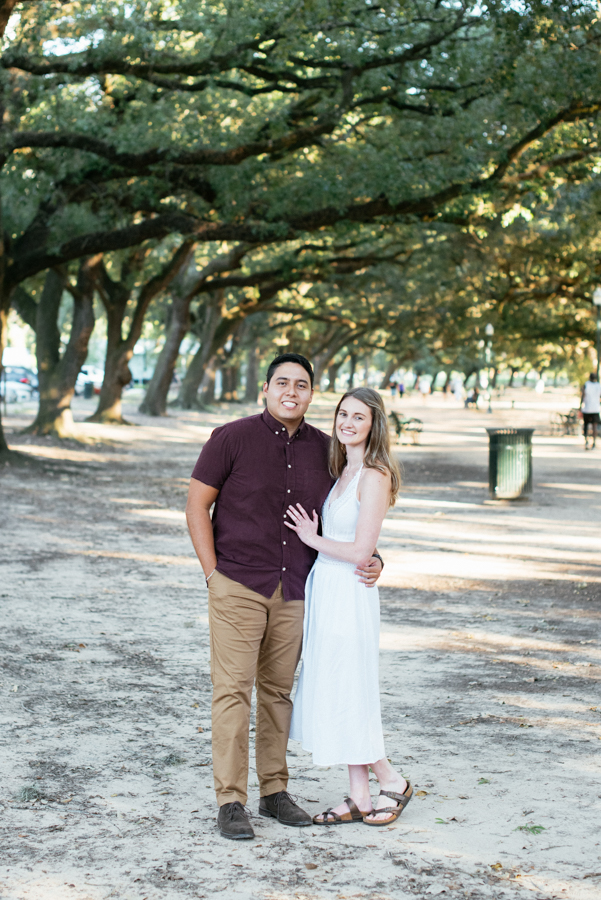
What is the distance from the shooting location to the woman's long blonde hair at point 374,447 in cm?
419

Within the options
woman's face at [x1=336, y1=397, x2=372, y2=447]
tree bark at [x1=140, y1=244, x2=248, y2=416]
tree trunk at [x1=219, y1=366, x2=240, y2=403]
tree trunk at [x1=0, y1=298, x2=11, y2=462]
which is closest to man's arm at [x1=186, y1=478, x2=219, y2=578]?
woman's face at [x1=336, y1=397, x2=372, y2=447]

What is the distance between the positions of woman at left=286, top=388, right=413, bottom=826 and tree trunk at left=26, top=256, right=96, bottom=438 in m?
19.7

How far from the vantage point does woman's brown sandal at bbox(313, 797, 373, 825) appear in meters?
4.24

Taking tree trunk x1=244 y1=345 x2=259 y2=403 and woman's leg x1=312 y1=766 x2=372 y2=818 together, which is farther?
tree trunk x1=244 y1=345 x2=259 y2=403

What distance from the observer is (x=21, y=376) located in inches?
2014

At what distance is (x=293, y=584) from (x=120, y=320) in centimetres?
2425

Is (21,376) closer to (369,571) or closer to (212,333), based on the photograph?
(212,333)

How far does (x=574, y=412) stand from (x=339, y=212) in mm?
18909

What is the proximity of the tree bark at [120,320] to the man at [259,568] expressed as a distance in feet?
72.0

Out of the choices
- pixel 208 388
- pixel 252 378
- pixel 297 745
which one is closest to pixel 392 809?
pixel 297 745

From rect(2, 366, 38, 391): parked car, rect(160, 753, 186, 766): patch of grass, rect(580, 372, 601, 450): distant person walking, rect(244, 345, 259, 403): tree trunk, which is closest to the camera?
rect(160, 753, 186, 766): patch of grass

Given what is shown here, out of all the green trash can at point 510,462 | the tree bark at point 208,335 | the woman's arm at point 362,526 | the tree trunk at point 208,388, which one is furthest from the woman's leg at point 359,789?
the tree trunk at point 208,388

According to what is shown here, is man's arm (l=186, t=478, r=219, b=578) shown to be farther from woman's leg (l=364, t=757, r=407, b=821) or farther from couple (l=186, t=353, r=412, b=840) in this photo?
woman's leg (l=364, t=757, r=407, b=821)

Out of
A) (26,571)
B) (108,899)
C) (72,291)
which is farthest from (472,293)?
(108,899)
